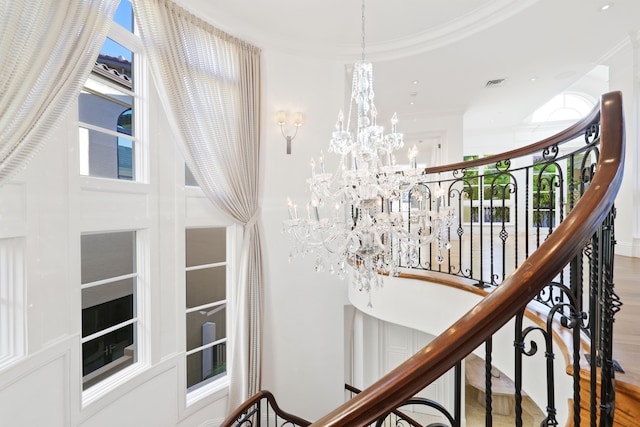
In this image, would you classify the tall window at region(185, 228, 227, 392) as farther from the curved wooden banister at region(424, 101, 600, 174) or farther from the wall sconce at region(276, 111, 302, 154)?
the curved wooden banister at region(424, 101, 600, 174)

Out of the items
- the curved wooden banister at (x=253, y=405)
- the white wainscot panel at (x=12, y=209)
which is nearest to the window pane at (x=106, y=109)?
the white wainscot panel at (x=12, y=209)

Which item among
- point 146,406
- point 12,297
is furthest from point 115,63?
point 146,406

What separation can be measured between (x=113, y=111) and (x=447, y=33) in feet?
12.5

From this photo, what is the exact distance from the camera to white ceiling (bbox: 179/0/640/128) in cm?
317

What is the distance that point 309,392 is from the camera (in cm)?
395

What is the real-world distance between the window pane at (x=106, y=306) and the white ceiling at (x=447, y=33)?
9.74 feet

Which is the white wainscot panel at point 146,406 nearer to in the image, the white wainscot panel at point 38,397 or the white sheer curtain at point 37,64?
the white wainscot panel at point 38,397

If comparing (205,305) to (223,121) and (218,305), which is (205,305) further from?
(223,121)

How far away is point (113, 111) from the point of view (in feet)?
8.84

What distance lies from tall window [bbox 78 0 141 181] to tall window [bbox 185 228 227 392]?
1.04m

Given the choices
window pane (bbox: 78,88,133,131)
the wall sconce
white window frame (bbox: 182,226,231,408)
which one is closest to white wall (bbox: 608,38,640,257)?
the wall sconce

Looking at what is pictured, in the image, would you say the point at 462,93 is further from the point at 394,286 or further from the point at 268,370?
the point at 268,370

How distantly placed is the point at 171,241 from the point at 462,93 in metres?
5.25

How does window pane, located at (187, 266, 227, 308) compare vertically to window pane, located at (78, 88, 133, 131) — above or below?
below
